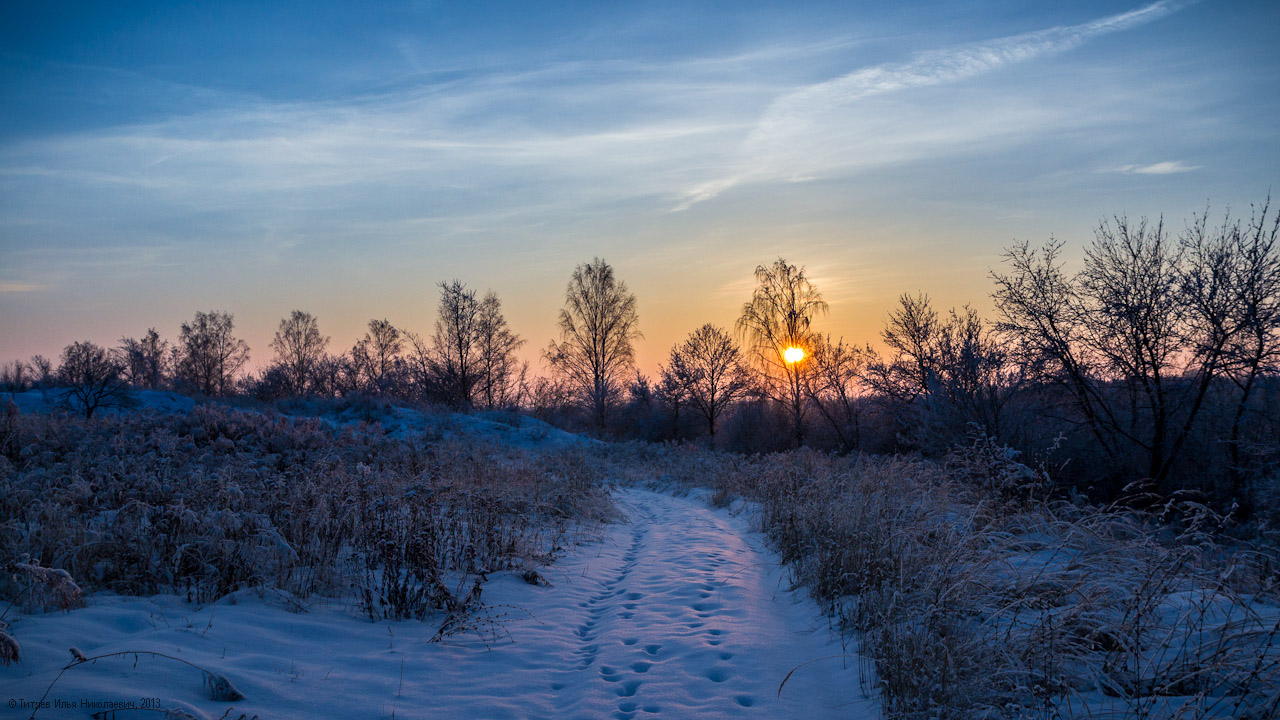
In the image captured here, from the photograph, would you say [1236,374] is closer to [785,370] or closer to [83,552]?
[83,552]

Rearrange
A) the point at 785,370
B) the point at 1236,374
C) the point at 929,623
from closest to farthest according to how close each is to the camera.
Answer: the point at 929,623 < the point at 1236,374 < the point at 785,370

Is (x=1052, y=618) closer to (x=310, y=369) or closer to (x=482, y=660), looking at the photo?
(x=482, y=660)

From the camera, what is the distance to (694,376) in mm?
43656

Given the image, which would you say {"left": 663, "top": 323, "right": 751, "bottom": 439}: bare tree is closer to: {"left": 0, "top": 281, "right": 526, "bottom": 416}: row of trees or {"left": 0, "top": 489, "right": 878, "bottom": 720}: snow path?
{"left": 0, "top": 281, "right": 526, "bottom": 416}: row of trees

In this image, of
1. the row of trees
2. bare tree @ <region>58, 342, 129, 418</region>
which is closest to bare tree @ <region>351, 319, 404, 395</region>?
the row of trees

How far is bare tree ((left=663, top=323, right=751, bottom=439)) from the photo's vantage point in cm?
4278

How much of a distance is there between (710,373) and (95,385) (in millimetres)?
32558

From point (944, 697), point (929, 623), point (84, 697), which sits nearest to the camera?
point (84, 697)

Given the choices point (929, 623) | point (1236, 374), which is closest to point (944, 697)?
point (929, 623)

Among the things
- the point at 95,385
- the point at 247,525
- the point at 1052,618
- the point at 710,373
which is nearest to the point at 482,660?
the point at 247,525

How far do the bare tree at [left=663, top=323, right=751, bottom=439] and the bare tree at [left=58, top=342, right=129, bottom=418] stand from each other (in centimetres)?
3103

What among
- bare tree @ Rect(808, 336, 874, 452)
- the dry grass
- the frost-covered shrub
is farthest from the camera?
bare tree @ Rect(808, 336, 874, 452)

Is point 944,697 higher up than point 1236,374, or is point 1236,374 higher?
point 1236,374

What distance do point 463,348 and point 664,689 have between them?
40.6 meters
